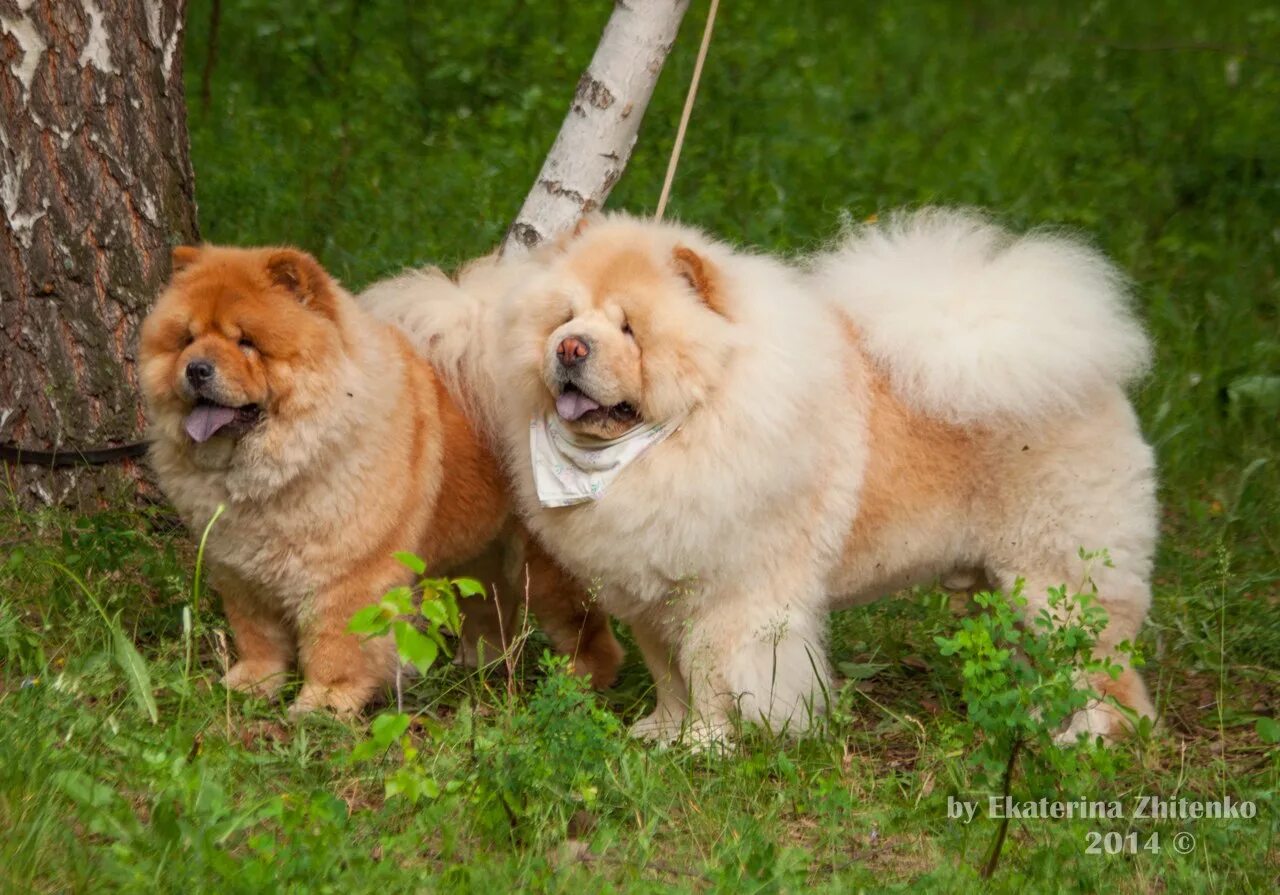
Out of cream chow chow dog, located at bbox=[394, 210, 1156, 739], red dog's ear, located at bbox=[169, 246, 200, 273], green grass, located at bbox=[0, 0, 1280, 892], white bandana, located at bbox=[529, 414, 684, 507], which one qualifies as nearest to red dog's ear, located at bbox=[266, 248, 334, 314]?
red dog's ear, located at bbox=[169, 246, 200, 273]

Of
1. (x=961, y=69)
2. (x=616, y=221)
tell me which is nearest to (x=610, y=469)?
(x=616, y=221)

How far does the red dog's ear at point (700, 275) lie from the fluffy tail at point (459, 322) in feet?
2.19

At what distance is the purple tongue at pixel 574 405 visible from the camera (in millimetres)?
4078

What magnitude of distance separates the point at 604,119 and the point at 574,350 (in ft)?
4.22

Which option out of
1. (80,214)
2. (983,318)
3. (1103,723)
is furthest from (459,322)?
(1103,723)

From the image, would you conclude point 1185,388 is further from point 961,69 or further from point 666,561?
point 961,69

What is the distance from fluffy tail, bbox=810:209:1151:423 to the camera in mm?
4324

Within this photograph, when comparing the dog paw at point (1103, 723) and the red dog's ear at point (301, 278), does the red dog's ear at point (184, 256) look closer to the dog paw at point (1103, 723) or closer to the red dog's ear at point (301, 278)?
the red dog's ear at point (301, 278)

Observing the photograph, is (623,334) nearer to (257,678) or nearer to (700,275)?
(700,275)

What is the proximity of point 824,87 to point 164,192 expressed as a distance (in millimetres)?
5557

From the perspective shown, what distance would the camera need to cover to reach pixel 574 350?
13.1 ft

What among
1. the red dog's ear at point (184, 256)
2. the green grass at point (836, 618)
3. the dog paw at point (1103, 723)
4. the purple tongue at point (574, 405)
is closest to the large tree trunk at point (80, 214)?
the green grass at point (836, 618)

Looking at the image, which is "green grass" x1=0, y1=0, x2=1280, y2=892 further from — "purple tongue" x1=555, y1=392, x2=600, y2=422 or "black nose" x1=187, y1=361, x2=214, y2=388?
"purple tongue" x1=555, y1=392, x2=600, y2=422

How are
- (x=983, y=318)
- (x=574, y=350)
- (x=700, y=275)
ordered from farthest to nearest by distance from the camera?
1. (x=983, y=318)
2. (x=700, y=275)
3. (x=574, y=350)
